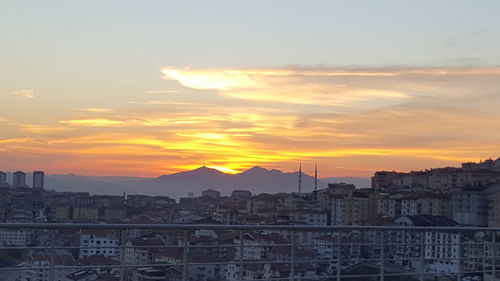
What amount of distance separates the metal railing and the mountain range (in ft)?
112

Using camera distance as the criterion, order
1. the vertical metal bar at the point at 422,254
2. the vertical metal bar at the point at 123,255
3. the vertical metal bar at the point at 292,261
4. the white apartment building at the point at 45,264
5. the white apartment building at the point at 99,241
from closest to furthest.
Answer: the white apartment building at the point at 45,264, the vertical metal bar at the point at 123,255, the white apartment building at the point at 99,241, the vertical metal bar at the point at 292,261, the vertical metal bar at the point at 422,254

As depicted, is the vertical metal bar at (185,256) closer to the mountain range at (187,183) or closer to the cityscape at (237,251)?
the cityscape at (237,251)

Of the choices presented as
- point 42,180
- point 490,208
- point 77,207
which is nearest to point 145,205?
point 77,207

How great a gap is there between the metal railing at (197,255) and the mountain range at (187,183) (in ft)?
112

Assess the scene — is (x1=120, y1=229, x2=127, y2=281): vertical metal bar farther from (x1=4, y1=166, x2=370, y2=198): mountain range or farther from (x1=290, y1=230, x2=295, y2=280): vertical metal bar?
(x1=4, y1=166, x2=370, y2=198): mountain range

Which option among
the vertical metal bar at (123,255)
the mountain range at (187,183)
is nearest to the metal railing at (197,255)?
the vertical metal bar at (123,255)

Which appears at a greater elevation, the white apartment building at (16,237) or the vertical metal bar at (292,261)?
the white apartment building at (16,237)

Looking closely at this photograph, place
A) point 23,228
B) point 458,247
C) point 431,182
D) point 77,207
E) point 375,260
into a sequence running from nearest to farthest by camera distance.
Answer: point 23,228 < point 375,260 < point 458,247 < point 77,207 < point 431,182

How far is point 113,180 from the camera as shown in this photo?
54562mm

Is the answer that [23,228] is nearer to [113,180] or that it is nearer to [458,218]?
[458,218]

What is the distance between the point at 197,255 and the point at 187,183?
210 ft

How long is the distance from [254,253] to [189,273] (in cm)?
193

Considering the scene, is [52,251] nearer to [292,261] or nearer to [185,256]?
[185,256]

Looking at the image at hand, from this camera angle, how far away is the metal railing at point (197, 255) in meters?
7.01
